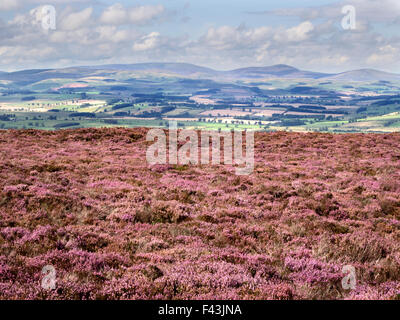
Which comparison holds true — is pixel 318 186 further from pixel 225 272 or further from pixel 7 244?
pixel 7 244

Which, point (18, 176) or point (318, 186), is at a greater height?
point (18, 176)

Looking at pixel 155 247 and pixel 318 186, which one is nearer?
pixel 155 247

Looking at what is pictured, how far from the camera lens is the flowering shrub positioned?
5676mm

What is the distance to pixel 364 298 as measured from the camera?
534 cm

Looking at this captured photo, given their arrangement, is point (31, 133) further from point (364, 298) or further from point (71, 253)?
point (364, 298)

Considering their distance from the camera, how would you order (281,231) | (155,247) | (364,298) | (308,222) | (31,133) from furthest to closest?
1. (31,133)
2. (308,222)
3. (281,231)
4. (155,247)
5. (364,298)

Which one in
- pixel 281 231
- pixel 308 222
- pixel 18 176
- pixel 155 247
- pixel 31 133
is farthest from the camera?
pixel 31 133

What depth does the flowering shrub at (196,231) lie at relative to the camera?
5.68 m

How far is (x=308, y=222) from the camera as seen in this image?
10117 mm

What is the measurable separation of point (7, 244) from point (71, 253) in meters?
1.60

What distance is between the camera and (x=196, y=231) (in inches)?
358

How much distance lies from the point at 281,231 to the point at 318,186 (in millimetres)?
6439
